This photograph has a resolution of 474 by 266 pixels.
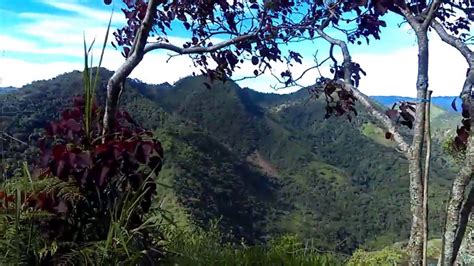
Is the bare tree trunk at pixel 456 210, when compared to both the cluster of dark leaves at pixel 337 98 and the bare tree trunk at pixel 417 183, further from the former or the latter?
the cluster of dark leaves at pixel 337 98

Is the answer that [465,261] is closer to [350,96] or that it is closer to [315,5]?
[350,96]

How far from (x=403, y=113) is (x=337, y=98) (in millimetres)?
481

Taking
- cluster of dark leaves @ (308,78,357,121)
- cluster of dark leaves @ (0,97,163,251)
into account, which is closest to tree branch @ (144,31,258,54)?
cluster of dark leaves @ (308,78,357,121)

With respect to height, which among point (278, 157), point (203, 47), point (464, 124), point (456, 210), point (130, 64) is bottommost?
point (278, 157)

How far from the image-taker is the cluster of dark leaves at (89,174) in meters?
1.90

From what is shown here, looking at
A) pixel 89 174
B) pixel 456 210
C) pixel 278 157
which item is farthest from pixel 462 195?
pixel 278 157

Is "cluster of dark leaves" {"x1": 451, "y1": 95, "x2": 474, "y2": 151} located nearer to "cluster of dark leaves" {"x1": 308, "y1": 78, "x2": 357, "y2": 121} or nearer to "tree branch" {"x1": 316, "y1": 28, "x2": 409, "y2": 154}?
"tree branch" {"x1": 316, "y1": 28, "x2": 409, "y2": 154}

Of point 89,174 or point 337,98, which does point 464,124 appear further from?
point 89,174

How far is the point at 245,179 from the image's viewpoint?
92.3 feet

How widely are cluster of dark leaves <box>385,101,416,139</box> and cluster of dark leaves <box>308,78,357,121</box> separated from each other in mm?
243

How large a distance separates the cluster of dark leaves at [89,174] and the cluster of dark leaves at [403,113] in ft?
2.80

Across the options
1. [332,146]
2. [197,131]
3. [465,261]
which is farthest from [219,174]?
[465,261]

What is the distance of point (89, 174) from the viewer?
1.91 meters

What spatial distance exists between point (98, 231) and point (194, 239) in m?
0.70
